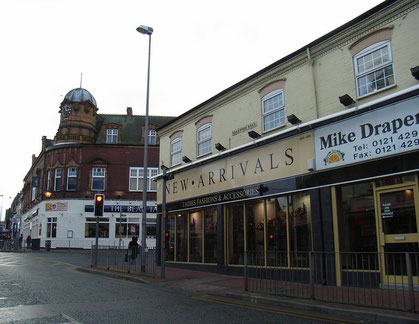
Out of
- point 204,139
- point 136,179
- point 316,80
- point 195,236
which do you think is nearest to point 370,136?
point 316,80

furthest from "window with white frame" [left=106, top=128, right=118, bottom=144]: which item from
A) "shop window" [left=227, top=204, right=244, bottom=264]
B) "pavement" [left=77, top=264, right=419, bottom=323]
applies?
"shop window" [left=227, top=204, right=244, bottom=264]

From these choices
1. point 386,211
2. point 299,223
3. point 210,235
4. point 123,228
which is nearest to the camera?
point 386,211

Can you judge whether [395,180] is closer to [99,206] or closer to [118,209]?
[99,206]

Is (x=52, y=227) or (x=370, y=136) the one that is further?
(x=52, y=227)

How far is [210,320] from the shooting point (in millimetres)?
7398

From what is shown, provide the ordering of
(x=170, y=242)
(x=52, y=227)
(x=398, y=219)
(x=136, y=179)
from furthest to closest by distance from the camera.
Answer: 1. (x=136, y=179)
2. (x=52, y=227)
3. (x=170, y=242)
4. (x=398, y=219)

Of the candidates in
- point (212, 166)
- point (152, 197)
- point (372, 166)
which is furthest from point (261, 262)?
point (152, 197)

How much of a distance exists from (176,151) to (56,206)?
2237 centimetres

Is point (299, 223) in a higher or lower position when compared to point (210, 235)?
higher

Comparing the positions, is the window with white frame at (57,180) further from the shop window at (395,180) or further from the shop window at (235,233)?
the shop window at (395,180)

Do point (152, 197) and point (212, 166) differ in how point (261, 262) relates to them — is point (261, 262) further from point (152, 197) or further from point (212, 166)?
point (152, 197)

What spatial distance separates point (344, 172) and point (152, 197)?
28862mm

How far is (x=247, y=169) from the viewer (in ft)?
50.3

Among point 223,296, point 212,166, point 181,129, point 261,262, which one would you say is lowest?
point 223,296
